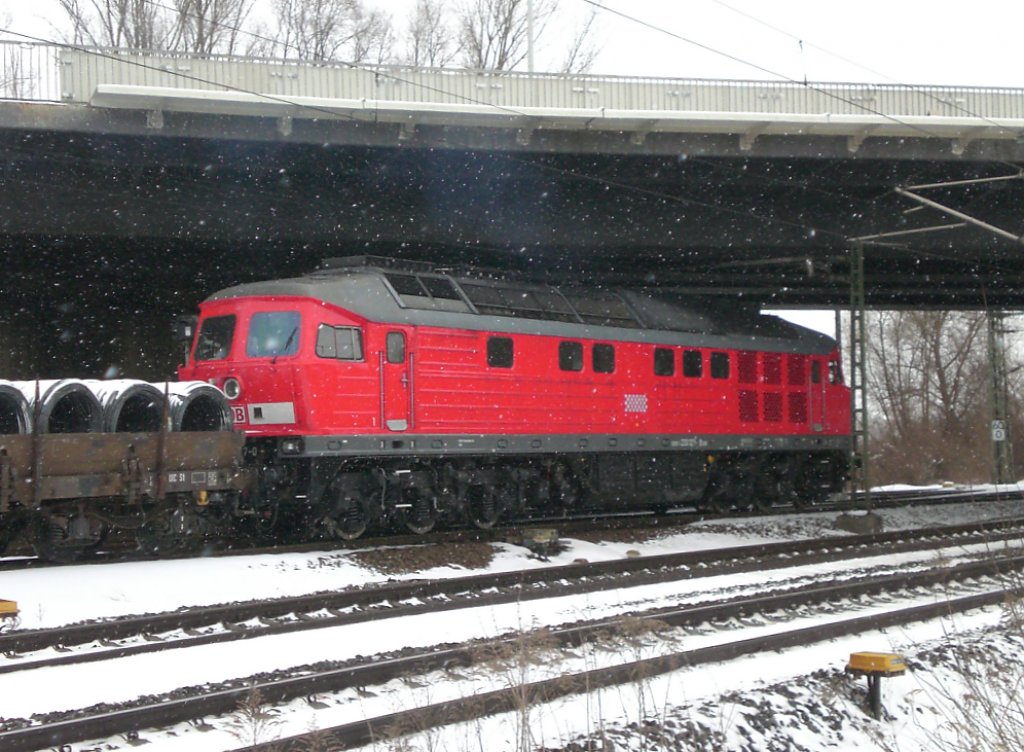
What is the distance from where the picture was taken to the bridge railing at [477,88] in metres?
18.1

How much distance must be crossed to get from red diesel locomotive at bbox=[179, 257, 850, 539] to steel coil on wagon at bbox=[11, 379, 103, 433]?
2271 millimetres

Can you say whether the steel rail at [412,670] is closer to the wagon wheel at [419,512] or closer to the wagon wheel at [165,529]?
the wagon wheel at [165,529]

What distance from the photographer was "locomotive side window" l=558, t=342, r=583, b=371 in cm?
1875

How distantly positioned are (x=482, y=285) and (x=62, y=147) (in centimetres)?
718

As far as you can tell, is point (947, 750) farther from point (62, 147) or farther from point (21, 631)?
point (62, 147)

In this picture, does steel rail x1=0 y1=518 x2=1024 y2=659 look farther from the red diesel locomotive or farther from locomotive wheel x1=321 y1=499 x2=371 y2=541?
locomotive wheel x1=321 y1=499 x2=371 y2=541

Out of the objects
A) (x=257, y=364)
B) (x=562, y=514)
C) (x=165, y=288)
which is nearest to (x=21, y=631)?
(x=257, y=364)

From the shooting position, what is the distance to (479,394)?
17.5 m

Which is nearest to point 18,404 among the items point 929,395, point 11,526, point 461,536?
point 11,526

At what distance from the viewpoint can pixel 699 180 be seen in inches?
866

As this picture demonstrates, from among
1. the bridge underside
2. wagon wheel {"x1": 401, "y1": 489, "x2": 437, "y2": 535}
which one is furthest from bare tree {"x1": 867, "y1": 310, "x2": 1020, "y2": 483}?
wagon wheel {"x1": 401, "y1": 489, "x2": 437, "y2": 535}

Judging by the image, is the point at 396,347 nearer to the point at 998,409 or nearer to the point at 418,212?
the point at 418,212

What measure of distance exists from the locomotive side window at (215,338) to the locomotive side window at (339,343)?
5.52ft

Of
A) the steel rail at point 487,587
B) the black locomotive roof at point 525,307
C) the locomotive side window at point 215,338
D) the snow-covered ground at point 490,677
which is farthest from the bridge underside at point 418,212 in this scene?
the snow-covered ground at point 490,677
